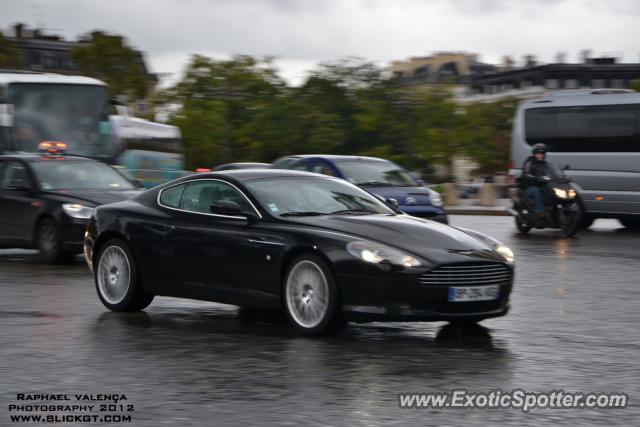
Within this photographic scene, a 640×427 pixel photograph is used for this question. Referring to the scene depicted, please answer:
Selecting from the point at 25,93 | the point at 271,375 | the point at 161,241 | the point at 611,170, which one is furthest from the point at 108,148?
the point at 271,375

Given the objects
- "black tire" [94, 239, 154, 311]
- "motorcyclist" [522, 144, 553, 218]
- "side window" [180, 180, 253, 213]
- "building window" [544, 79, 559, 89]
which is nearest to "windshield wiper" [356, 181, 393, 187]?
"motorcyclist" [522, 144, 553, 218]

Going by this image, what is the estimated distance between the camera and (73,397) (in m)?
7.14

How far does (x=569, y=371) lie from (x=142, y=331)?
368 centimetres

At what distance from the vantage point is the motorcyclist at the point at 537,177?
23.4m

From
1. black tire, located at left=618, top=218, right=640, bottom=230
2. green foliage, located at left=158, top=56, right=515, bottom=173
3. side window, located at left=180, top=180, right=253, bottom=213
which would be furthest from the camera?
green foliage, located at left=158, top=56, right=515, bottom=173

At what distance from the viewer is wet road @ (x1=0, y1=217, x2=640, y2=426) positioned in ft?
22.1

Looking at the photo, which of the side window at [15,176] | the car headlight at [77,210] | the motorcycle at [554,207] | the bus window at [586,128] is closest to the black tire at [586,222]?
the bus window at [586,128]

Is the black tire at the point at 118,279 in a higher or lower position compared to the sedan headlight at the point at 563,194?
higher

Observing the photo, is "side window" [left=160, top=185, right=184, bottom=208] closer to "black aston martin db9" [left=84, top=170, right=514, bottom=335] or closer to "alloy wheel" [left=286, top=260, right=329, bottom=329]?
"black aston martin db9" [left=84, top=170, right=514, bottom=335]

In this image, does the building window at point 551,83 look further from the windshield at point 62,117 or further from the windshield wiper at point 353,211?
the windshield wiper at point 353,211

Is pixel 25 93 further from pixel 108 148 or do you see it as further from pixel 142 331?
pixel 142 331

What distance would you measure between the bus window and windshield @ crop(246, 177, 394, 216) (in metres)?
15.2

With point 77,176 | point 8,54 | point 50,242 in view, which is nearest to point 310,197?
point 50,242

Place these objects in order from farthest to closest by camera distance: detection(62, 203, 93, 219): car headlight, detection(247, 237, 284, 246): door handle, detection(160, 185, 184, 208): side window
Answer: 1. detection(62, 203, 93, 219): car headlight
2. detection(160, 185, 184, 208): side window
3. detection(247, 237, 284, 246): door handle
